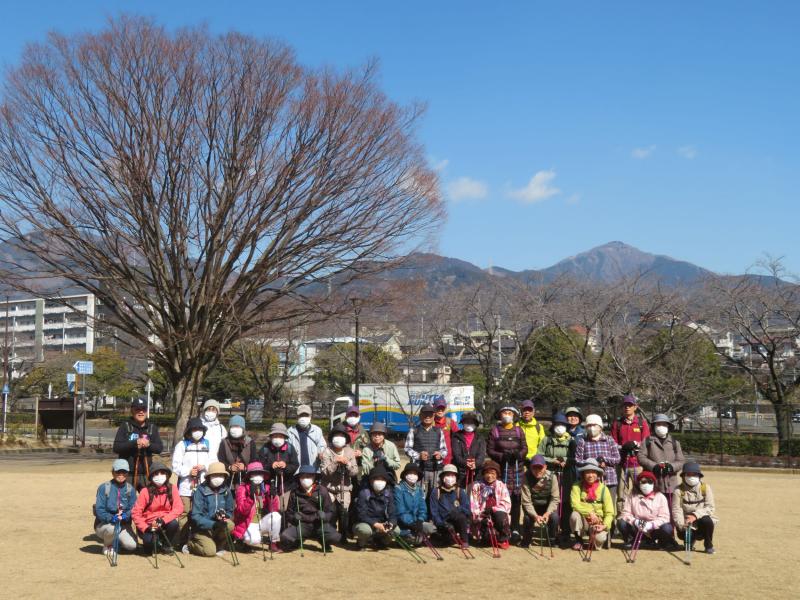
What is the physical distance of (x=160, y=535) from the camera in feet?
28.8

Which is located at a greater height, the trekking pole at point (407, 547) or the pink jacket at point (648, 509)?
the pink jacket at point (648, 509)

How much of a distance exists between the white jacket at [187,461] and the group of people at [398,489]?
0.04 ft

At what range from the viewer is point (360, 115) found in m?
18.5

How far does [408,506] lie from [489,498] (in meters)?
0.89

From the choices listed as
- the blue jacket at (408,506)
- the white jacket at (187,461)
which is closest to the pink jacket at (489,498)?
the blue jacket at (408,506)

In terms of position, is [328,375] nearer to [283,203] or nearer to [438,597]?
[283,203]

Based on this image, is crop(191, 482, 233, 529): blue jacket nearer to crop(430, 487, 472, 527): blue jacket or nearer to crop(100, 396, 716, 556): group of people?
crop(100, 396, 716, 556): group of people

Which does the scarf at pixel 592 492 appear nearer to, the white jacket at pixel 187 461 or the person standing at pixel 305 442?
the person standing at pixel 305 442

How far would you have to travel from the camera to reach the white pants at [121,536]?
8570mm

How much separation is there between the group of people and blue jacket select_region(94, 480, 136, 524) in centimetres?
1

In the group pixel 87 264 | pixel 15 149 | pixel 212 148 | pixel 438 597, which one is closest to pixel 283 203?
pixel 212 148

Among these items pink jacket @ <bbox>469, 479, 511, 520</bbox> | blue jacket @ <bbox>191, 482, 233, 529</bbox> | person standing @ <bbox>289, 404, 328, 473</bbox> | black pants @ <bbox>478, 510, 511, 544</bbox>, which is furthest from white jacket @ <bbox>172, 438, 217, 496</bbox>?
black pants @ <bbox>478, 510, 511, 544</bbox>

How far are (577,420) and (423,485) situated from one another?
196 cm

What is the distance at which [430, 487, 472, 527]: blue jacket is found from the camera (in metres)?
9.09
